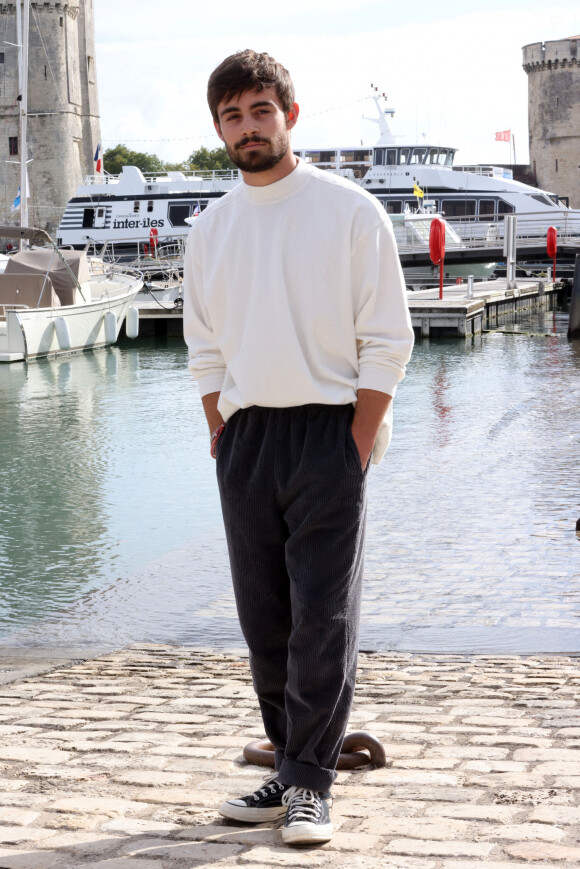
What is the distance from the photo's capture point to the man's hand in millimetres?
2379

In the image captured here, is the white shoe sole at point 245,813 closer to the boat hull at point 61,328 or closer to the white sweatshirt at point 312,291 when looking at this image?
the white sweatshirt at point 312,291

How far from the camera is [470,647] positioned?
464cm

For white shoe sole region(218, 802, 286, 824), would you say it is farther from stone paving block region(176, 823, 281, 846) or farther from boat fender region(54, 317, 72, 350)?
boat fender region(54, 317, 72, 350)

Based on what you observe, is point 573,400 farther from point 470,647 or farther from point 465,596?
point 470,647

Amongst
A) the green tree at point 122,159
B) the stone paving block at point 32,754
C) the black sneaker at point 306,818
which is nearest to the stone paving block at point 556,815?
the black sneaker at point 306,818

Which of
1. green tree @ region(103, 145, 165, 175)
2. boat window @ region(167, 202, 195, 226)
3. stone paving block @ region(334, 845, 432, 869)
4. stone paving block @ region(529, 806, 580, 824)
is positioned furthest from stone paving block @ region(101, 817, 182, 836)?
green tree @ region(103, 145, 165, 175)

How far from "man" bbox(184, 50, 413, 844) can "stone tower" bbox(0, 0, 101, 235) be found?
59.8 meters

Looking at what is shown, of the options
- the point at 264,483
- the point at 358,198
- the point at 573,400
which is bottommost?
the point at 573,400

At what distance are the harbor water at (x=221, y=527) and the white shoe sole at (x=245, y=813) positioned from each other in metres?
2.28

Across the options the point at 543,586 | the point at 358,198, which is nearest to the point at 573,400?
the point at 543,586

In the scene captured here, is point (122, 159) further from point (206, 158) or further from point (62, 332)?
point (62, 332)

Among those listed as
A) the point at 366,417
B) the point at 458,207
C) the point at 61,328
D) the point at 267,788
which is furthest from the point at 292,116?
the point at 458,207

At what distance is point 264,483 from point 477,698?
4.76 ft

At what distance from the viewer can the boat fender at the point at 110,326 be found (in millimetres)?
22891
